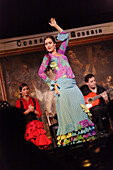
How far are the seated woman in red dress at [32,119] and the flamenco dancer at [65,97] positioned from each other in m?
0.22

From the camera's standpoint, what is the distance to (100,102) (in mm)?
3607

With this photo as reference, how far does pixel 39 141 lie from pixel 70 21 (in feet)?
5.69

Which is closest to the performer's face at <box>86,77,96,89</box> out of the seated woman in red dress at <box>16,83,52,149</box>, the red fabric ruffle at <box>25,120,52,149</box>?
the seated woman in red dress at <box>16,83,52,149</box>

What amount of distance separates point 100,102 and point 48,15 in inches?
56.3

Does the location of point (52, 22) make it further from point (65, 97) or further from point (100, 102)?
point (100, 102)

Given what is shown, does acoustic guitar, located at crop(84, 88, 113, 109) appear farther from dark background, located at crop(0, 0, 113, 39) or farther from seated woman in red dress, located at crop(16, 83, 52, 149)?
dark background, located at crop(0, 0, 113, 39)

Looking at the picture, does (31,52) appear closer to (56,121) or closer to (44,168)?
(56,121)

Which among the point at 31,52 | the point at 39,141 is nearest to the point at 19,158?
the point at 39,141

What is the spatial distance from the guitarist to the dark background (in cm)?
83

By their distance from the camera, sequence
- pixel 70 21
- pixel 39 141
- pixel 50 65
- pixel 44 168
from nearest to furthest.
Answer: pixel 44 168, pixel 39 141, pixel 50 65, pixel 70 21

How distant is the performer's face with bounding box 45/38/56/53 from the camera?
11.9 ft

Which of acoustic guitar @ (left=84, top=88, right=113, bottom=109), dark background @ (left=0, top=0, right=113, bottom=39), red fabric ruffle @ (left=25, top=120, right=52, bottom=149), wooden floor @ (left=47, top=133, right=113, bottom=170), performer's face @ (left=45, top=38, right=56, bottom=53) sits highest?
dark background @ (left=0, top=0, right=113, bottom=39)

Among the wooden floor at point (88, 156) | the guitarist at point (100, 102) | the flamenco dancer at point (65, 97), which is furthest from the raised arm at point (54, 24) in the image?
the wooden floor at point (88, 156)

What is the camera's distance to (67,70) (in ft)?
11.7
